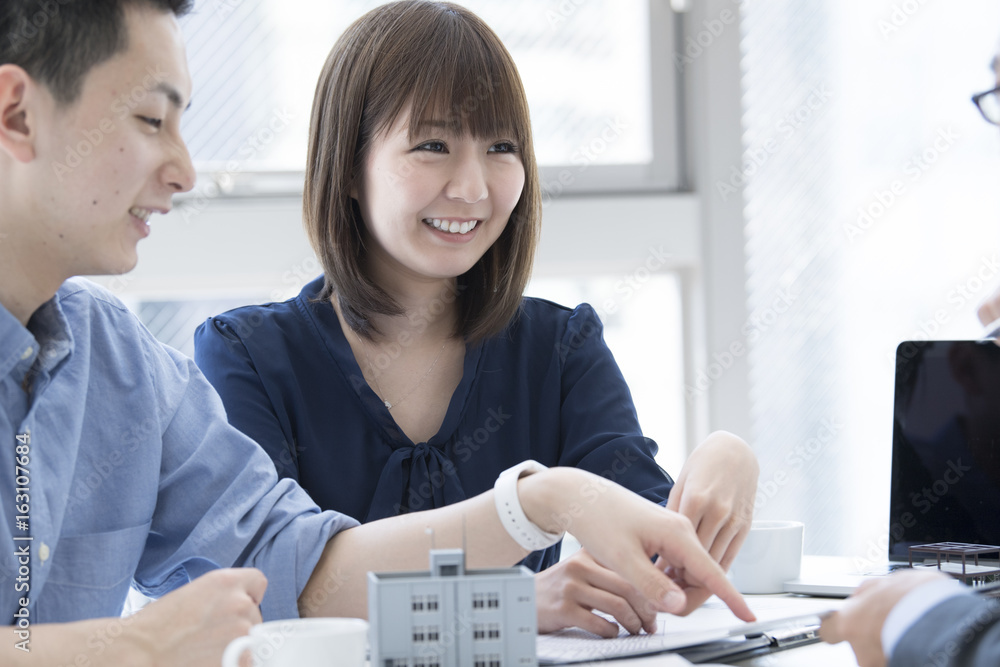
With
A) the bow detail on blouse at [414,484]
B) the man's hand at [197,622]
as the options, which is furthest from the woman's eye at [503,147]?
the man's hand at [197,622]

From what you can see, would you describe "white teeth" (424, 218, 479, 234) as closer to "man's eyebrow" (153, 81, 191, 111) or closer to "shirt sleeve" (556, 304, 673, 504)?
"shirt sleeve" (556, 304, 673, 504)

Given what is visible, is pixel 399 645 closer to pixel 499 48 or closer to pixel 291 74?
pixel 499 48

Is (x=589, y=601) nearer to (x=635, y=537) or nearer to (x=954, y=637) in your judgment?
(x=635, y=537)

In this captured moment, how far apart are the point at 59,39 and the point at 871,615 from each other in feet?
3.03

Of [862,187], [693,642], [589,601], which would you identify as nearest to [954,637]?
[693,642]

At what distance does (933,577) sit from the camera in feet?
2.50

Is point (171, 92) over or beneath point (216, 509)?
over

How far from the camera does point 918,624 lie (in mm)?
712

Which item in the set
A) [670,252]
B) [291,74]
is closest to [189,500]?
[291,74]

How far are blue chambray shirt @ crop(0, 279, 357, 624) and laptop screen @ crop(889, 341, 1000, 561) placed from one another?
0.74 metres

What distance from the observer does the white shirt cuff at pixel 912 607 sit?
0.72m

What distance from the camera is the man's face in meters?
0.94

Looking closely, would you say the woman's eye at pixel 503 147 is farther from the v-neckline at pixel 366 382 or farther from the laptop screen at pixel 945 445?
the laptop screen at pixel 945 445

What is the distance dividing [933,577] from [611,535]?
30 centimetres
